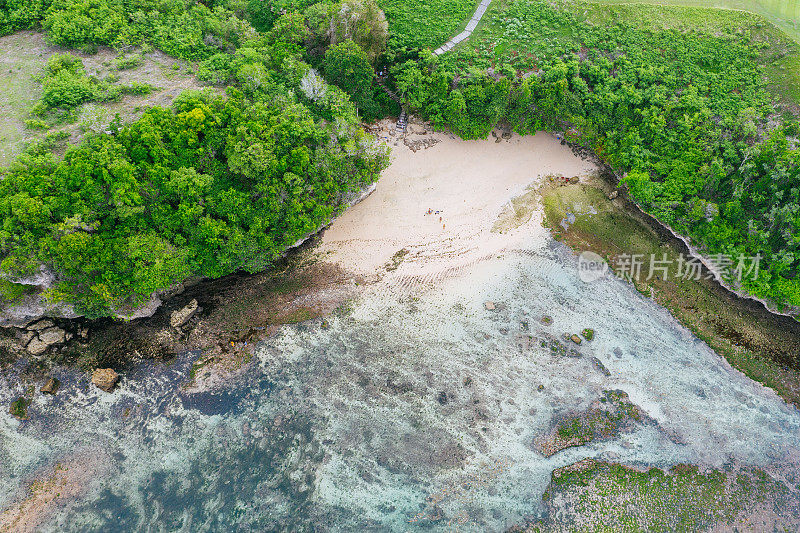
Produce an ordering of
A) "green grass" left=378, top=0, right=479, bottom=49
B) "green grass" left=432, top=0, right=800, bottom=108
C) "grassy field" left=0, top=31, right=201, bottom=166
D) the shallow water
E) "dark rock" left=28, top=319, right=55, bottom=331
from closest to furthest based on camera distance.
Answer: the shallow water
"grassy field" left=0, top=31, right=201, bottom=166
"dark rock" left=28, top=319, right=55, bottom=331
"green grass" left=432, top=0, right=800, bottom=108
"green grass" left=378, top=0, right=479, bottom=49

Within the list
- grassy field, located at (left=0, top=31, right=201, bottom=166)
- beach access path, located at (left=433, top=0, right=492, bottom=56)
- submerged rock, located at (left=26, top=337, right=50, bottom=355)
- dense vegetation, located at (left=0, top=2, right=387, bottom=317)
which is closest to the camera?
dense vegetation, located at (left=0, top=2, right=387, bottom=317)

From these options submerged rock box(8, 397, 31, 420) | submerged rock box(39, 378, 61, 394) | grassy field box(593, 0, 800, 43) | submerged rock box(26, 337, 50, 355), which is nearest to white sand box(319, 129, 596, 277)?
grassy field box(593, 0, 800, 43)

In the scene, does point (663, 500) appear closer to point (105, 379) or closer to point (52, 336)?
point (105, 379)

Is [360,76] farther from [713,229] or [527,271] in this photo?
[713,229]

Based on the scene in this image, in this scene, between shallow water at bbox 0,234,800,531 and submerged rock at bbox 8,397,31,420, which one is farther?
submerged rock at bbox 8,397,31,420

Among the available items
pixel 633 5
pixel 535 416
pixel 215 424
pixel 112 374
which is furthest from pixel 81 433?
pixel 633 5

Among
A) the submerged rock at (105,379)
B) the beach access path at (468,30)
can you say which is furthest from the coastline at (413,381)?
the beach access path at (468,30)

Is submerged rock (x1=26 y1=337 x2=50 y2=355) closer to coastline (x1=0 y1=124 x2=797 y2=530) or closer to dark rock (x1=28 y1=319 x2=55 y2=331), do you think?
dark rock (x1=28 y1=319 x2=55 y2=331)
